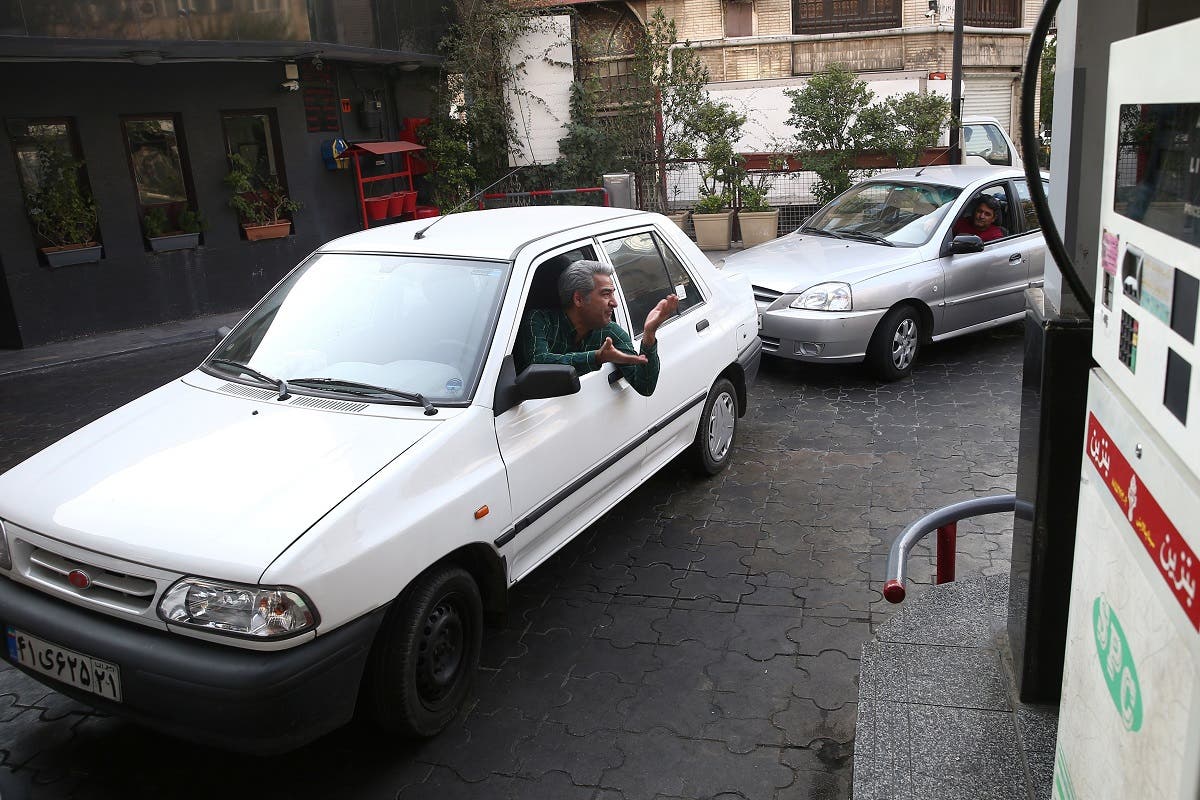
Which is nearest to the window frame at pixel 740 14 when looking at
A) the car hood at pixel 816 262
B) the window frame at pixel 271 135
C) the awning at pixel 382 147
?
the awning at pixel 382 147

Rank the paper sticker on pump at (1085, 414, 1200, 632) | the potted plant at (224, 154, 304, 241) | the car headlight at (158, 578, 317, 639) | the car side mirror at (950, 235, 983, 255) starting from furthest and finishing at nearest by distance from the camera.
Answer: the potted plant at (224, 154, 304, 241) → the car side mirror at (950, 235, 983, 255) → the car headlight at (158, 578, 317, 639) → the paper sticker on pump at (1085, 414, 1200, 632)

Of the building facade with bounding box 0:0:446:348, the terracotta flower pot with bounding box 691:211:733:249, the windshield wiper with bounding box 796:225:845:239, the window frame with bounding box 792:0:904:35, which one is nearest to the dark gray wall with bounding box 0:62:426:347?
the building facade with bounding box 0:0:446:348

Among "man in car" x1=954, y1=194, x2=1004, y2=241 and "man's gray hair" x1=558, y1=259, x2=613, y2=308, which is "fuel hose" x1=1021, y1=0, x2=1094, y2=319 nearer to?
"man's gray hair" x1=558, y1=259, x2=613, y2=308

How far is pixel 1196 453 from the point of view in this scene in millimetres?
1419

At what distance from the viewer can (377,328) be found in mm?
4320

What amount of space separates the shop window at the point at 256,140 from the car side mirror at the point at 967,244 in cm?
932

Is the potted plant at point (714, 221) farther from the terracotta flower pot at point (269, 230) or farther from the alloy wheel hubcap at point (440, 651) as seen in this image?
the alloy wheel hubcap at point (440, 651)

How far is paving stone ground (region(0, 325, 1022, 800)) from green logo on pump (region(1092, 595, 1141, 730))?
5.71 ft

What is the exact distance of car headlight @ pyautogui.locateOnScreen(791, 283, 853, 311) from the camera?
25.0ft

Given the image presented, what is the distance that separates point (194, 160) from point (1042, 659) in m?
12.2

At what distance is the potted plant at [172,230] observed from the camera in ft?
39.4

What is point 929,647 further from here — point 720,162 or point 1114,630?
point 720,162

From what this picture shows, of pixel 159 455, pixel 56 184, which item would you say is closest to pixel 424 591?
pixel 159 455

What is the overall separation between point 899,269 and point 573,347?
419 centimetres
